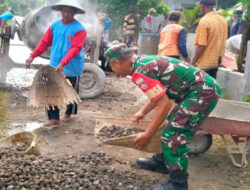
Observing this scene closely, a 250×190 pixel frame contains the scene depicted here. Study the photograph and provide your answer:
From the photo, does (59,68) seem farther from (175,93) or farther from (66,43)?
(175,93)

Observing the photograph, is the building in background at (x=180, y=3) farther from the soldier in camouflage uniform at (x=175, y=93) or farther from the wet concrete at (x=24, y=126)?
the soldier in camouflage uniform at (x=175, y=93)

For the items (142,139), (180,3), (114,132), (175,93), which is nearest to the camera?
(142,139)

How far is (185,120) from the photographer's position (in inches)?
135

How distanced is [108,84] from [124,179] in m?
6.08

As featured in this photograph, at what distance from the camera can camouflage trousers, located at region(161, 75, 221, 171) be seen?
3.40 metres

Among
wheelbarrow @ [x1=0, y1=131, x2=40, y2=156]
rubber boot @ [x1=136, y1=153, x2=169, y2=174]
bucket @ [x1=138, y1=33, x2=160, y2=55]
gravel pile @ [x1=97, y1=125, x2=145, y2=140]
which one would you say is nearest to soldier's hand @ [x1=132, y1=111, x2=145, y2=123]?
rubber boot @ [x1=136, y1=153, x2=169, y2=174]

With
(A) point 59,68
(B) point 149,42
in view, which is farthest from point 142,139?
(B) point 149,42

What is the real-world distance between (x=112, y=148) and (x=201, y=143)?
124 centimetres

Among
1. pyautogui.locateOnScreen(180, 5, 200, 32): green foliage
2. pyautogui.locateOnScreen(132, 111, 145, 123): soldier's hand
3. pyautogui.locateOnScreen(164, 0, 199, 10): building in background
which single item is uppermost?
pyautogui.locateOnScreen(164, 0, 199, 10): building in background

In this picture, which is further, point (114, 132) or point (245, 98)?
point (245, 98)

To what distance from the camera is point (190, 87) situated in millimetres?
3439

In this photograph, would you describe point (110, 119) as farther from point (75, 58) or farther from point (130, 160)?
point (75, 58)

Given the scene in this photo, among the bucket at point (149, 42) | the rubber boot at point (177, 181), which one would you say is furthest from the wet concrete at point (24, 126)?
the bucket at point (149, 42)

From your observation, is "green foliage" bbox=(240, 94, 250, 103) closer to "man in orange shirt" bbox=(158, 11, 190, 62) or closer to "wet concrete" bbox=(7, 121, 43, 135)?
"man in orange shirt" bbox=(158, 11, 190, 62)
